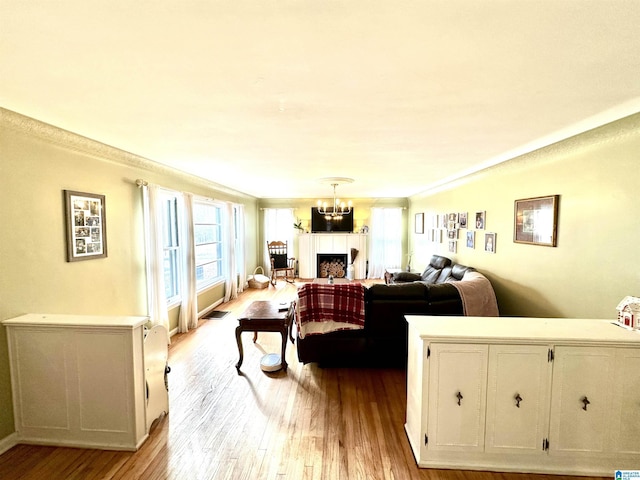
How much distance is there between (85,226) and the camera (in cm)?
268

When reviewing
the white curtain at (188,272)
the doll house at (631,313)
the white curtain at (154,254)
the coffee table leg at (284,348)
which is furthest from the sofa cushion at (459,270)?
the white curtain at (154,254)

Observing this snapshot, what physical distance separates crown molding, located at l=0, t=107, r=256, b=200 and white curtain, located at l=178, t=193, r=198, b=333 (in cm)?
62

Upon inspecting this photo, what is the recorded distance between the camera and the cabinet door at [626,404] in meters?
1.77

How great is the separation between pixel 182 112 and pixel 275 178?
2.83 meters

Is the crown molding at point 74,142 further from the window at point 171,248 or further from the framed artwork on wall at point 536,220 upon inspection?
the framed artwork on wall at point 536,220

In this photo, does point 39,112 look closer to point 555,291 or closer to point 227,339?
point 227,339

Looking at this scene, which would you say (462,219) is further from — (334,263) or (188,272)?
(188,272)

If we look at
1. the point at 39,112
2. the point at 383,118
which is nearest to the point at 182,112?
the point at 39,112

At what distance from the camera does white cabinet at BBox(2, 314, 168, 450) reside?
203 centimetres

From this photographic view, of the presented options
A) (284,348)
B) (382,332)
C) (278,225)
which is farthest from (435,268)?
(278,225)

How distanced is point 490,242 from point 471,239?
60 centimetres

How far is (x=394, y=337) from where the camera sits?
122 inches

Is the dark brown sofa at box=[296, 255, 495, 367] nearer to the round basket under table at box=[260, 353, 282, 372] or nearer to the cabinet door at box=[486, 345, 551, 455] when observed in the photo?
the round basket under table at box=[260, 353, 282, 372]

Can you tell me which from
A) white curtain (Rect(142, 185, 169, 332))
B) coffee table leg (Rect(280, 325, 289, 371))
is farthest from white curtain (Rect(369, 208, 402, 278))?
white curtain (Rect(142, 185, 169, 332))
